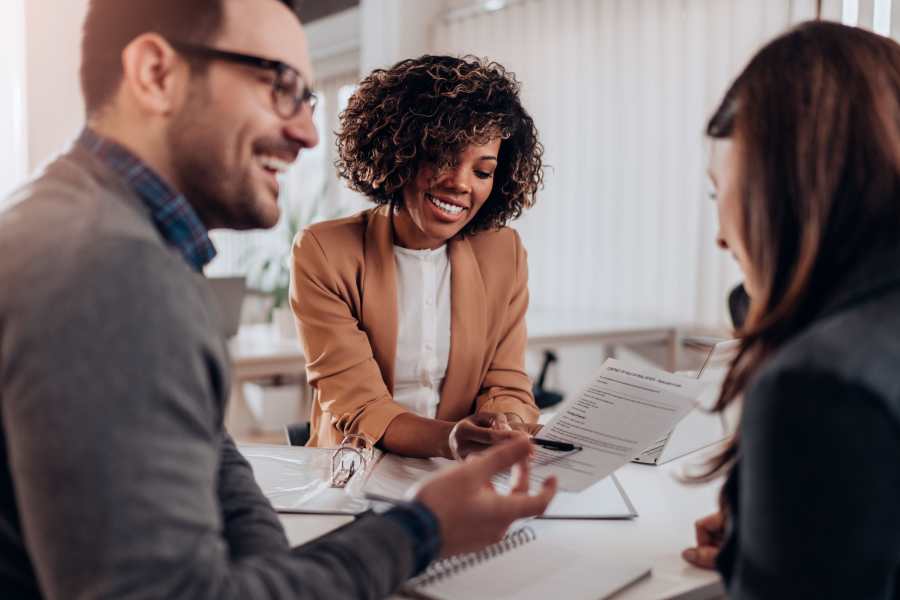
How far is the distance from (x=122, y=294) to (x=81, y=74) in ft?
1.11

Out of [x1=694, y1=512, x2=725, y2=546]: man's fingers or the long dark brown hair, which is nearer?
the long dark brown hair

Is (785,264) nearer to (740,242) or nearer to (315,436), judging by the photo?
(740,242)

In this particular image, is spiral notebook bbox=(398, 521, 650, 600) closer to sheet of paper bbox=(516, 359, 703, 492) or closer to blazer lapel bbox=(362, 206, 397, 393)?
sheet of paper bbox=(516, 359, 703, 492)

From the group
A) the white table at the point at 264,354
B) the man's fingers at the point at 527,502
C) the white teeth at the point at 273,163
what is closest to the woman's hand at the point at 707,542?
the man's fingers at the point at 527,502

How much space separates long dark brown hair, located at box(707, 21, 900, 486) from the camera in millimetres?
781

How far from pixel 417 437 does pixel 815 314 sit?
0.87m

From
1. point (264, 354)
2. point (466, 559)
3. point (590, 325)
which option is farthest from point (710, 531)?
point (590, 325)

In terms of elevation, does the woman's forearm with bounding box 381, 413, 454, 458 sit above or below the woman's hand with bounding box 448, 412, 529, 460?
below

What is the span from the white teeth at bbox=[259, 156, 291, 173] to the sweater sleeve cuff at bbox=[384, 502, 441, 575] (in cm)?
40

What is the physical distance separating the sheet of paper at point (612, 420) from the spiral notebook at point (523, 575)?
0.11 meters

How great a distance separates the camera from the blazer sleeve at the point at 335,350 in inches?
64.4

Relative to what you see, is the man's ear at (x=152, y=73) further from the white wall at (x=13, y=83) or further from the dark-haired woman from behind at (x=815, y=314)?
the white wall at (x=13, y=83)

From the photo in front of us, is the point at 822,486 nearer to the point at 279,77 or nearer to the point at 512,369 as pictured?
the point at 279,77

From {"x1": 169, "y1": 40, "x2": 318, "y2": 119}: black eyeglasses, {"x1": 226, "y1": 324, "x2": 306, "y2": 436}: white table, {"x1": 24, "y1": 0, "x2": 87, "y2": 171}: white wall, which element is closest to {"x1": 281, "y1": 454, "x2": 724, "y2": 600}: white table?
{"x1": 169, "y1": 40, "x2": 318, "y2": 119}: black eyeglasses
